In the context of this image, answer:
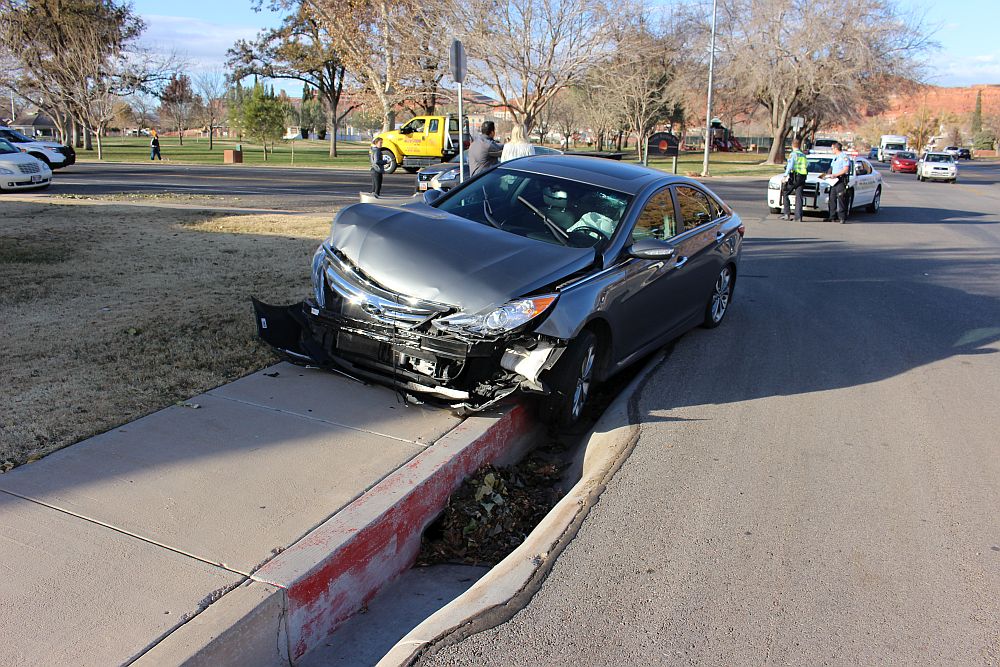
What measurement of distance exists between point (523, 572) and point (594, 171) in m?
4.06


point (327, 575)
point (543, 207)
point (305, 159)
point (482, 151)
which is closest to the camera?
point (327, 575)

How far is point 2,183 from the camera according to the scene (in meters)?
18.5

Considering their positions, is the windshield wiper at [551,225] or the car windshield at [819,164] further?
the car windshield at [819,164]

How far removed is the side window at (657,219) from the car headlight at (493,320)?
5.16ft

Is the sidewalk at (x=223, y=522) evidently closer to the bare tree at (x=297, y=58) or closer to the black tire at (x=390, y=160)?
the black tire at (x=390, y=160)

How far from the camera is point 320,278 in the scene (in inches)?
217

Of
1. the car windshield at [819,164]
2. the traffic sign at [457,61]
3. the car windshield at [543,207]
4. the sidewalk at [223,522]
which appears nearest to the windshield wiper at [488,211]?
the car windshield at [543,207]

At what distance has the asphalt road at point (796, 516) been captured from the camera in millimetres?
3146

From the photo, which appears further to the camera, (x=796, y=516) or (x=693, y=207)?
(x=693, y=207)

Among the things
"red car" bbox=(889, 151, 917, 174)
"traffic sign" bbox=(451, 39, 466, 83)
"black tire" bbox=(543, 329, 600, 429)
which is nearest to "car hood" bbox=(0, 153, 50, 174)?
"traffic sign" bbox=(451, 39, 466, 83)

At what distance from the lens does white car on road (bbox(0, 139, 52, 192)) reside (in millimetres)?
18500

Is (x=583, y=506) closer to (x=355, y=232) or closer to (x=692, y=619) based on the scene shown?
(x=692, y=619)

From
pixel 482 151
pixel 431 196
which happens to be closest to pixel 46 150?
pixel 482 151

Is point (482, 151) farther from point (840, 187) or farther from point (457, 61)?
point (840, 187)
